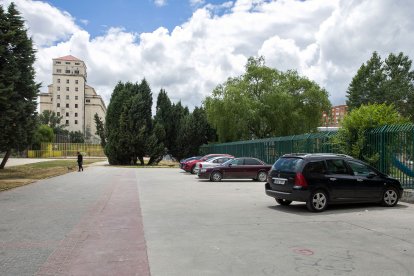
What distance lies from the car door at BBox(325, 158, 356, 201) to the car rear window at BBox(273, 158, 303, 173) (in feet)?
2.73

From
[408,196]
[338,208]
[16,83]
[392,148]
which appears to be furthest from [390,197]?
[16,83]

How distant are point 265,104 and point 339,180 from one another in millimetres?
32433

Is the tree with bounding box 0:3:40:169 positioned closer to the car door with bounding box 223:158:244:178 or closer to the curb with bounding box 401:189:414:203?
the car door with bounding box 223:158:244:178

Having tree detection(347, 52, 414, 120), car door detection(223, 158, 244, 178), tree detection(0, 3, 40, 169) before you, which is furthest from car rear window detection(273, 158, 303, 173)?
tree detection(347, 52, 414, 120)

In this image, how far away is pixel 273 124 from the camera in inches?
1766

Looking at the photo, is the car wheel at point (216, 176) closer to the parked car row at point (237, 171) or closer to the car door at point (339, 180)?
the parked car row at point (237, 171)

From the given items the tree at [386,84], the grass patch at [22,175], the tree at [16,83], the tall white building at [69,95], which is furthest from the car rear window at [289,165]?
the tall white building at [69,95]

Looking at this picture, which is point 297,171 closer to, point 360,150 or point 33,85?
point 360,150

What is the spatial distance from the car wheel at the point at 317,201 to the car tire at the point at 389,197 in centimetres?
215

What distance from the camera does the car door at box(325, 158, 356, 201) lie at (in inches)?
475

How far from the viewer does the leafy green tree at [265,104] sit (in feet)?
144

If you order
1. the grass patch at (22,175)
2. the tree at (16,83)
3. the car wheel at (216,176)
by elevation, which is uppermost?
the tree at (16,83)

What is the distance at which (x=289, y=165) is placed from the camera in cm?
1248

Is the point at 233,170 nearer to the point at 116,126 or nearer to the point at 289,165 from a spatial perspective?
the point at 289,165
